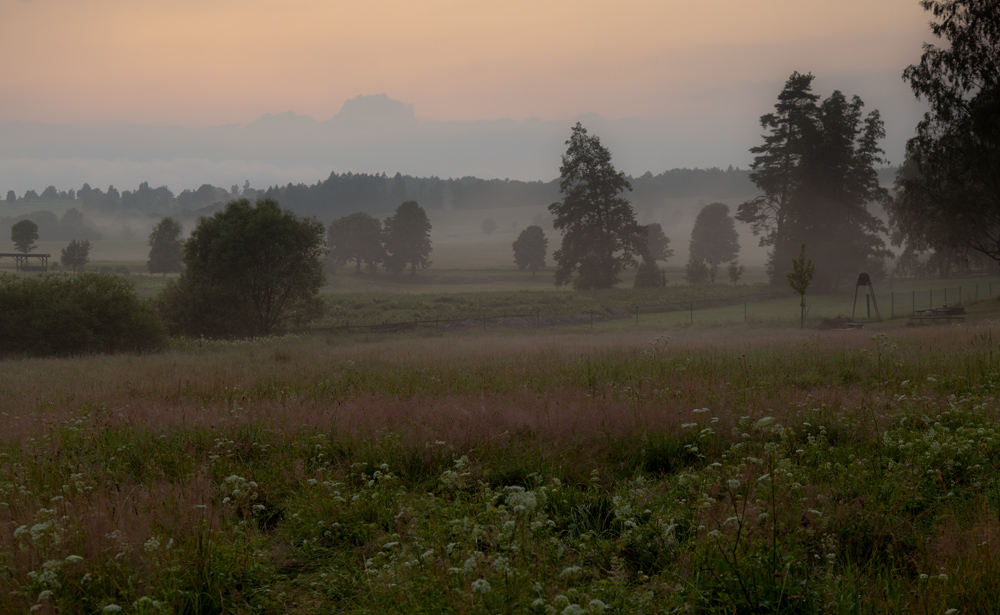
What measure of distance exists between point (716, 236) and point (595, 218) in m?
49.3

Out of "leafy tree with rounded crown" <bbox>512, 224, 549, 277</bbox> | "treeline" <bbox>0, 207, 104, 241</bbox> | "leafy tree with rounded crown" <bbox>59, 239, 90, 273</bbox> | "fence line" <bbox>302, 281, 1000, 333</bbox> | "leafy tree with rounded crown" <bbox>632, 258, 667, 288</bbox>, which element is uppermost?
"treeline" <bbox>0, 207, 104, 241</bbox>

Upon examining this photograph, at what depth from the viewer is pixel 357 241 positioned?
108875 mm

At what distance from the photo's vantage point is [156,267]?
91875mm

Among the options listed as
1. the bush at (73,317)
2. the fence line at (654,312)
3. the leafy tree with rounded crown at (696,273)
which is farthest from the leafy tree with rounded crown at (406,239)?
the bush at (73,317)

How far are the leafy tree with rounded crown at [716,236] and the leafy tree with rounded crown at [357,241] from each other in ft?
182

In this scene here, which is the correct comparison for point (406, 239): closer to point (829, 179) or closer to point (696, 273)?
point (696, 273)

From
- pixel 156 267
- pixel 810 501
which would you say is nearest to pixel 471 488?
pixel 810 501

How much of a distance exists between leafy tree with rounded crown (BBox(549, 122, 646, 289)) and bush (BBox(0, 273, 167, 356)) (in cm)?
4749

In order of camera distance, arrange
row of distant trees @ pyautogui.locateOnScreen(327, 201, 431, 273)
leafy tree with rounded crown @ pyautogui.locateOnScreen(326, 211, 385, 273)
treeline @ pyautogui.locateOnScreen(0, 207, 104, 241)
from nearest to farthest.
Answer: row of distant trees @ pyautogui.locateOnScreen(327, 201, 431, 273) < leafy tree with rounded crown @ pyautogui.locateOnScreen(326, 211, 385, 273) < treeline @ pyautogui.locateOnScreen(0, 207, 104, 241)

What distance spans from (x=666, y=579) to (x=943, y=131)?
36322mm

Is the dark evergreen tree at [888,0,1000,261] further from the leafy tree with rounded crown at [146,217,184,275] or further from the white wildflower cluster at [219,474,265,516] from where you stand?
the leafy tree with rounded crown at [146,217,184,275]

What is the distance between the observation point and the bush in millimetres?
26219

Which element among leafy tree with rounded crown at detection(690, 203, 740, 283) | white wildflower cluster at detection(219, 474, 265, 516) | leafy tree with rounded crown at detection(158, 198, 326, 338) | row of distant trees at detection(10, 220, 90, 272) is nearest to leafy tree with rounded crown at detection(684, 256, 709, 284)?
leafy tree with rounded crown at detection(690, 203, 740, 283)

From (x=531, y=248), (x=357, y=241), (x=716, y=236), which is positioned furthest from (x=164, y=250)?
(x=716, y=236)
